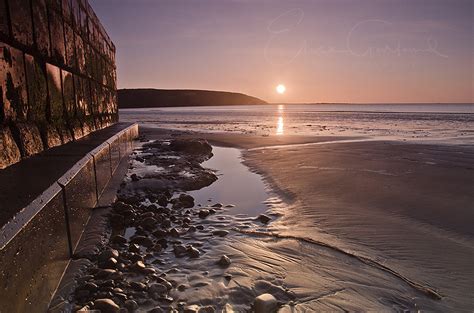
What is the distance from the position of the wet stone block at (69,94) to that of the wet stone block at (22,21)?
3.71 feet

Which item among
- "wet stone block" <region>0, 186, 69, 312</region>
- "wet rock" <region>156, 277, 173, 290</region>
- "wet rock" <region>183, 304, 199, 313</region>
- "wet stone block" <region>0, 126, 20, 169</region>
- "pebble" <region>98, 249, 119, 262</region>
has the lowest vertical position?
"wet rock" <region>183, 304, 199, 313</region>

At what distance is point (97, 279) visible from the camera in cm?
217

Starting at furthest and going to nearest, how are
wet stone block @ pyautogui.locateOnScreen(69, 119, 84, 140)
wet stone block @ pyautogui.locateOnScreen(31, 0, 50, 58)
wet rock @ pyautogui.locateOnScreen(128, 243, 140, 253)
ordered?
wet stone block @ pyautogui.locateOnScreen(69, 119, 84, 140) → wet stone block @ pyautogui.locateOnScreen(31, 0, 50, 58) → wet rock @ pyautogui.locateOnScreen(128, 243, 140, 253)

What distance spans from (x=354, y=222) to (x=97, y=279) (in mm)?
2581

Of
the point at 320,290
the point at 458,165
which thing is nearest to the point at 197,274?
the point at 320,290

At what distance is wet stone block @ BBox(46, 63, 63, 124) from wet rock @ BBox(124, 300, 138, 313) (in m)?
2.37

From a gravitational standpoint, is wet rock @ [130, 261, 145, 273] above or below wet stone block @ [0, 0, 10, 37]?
below

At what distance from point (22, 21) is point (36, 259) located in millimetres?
2122

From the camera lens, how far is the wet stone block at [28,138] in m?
2.63

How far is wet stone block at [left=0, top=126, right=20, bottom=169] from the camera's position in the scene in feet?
7.54

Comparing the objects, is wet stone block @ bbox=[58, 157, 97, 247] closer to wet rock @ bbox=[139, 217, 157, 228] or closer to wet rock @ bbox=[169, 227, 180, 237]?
wet rock @ bbox=[139, 217, 157, 228]

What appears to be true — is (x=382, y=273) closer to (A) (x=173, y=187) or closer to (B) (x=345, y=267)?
(B) (x=345, y=267)

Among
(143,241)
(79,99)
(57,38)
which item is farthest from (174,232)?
(79,99)

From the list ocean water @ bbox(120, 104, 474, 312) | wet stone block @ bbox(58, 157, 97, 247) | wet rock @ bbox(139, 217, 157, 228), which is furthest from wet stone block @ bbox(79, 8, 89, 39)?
ocean water @ bbox(120, 104, 474, 312)
